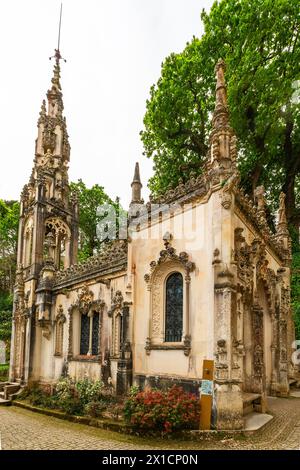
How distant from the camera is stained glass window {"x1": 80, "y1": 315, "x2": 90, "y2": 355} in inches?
632

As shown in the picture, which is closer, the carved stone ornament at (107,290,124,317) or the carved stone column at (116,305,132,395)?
the carved stone column at (116,305,132,395)

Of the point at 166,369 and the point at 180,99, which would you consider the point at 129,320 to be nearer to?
the point at 166,369

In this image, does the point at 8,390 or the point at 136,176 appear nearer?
the point at 136,176

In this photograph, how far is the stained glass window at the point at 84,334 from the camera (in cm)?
1605

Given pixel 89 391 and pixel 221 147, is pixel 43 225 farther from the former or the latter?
pixel 221 147

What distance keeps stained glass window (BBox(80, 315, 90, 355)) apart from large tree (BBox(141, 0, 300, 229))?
11647 millimetres

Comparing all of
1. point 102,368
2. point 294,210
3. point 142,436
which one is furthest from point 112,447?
point 294,210

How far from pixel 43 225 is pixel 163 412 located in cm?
1327

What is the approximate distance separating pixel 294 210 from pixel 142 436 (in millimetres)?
17441

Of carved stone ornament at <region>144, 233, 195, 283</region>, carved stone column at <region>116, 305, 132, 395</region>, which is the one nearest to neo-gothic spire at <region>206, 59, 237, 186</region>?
carved stone ornament at <region>144, 233, 195, 283</region>

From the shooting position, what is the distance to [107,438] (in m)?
9.44

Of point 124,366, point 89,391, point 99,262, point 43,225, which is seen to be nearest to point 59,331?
point 99,262

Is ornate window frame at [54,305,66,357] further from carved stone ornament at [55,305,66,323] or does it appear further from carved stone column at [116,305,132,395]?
carved stone column at [116,305,132,395]

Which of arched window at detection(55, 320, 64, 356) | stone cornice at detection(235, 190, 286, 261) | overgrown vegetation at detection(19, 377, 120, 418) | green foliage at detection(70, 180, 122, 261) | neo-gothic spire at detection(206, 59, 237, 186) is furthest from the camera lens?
green foliage at detection(70, 180, 122, 261)
